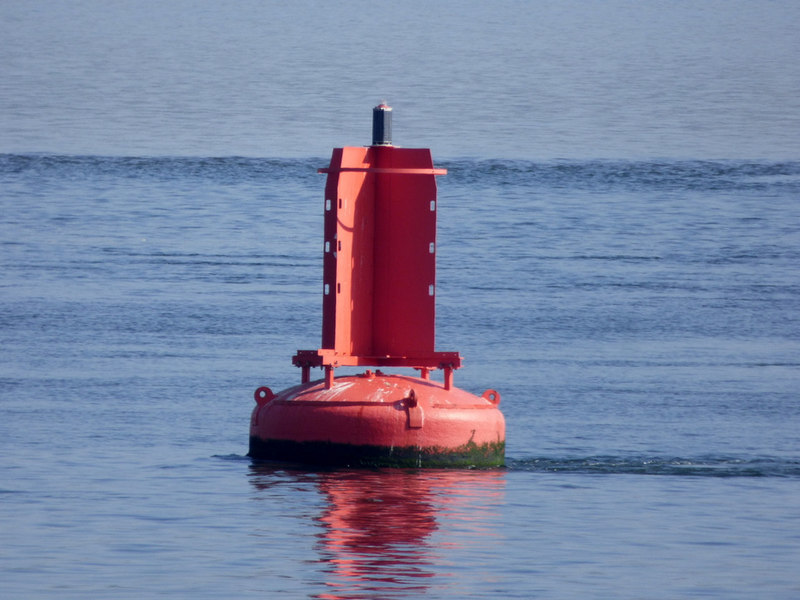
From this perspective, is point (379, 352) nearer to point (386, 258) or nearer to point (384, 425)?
point (386, 258)

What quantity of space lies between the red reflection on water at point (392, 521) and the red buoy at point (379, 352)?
0.20m

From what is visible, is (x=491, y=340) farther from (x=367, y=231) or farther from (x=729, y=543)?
(x=729, y=543)

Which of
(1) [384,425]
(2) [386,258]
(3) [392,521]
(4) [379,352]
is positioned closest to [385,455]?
(1) [384,425]

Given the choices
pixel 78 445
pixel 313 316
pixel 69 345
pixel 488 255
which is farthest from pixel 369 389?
pixel 488 255

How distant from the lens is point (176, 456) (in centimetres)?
1419

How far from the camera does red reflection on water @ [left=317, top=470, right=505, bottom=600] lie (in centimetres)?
927

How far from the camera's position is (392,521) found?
11039 millimetres

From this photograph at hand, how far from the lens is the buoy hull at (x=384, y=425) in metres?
13.0

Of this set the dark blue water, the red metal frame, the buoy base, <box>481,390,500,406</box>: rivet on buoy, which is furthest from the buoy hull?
the red metal frame

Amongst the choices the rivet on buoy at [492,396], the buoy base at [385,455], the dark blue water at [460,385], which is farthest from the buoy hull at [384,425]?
the dark blue water at [460,385]

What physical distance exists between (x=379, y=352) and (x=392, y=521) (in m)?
2.80

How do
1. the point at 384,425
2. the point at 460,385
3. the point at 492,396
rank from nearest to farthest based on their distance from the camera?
the point at 384,425 → the point at 492,396 → the point at 460,385

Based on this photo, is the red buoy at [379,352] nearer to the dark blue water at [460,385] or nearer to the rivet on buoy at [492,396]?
the rivet on buoy at [492,396]

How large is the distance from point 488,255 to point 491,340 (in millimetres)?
11294
